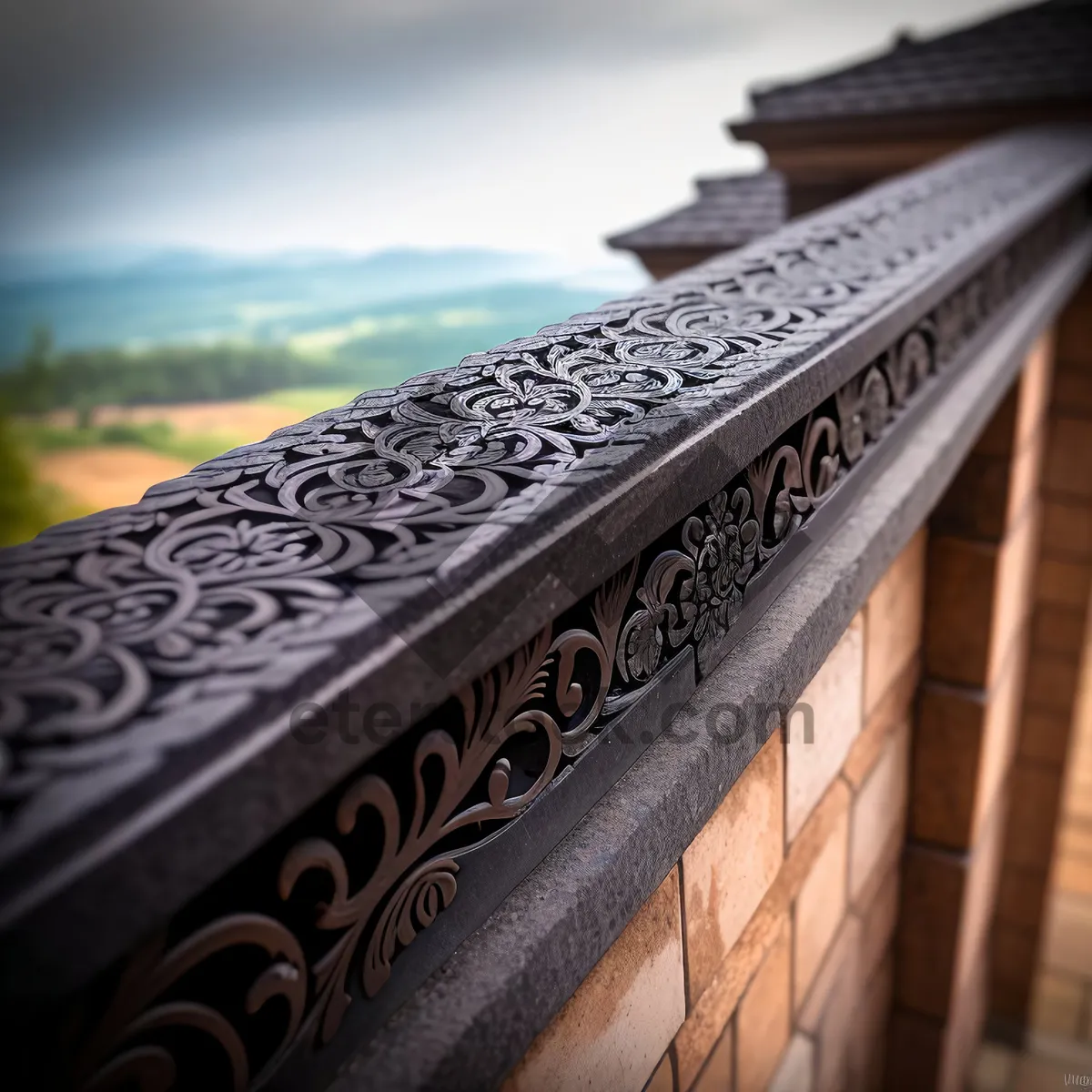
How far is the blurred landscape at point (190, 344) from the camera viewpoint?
5.32 ft

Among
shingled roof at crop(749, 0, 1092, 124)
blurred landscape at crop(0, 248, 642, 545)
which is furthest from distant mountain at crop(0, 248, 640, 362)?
shingled roof at crop(749, 0, 1092, 124)

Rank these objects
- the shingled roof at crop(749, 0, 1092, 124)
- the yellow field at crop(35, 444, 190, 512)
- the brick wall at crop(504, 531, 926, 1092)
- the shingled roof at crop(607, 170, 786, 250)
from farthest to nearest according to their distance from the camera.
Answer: the shingled roof at crop(607, 170, 786, 250) → the shingled roof at crop(749, 0, 1092, 124) → the yellow field at crop(35, 444, 190, 512) → the brick wall at crop(504, 531, 926, 1092)

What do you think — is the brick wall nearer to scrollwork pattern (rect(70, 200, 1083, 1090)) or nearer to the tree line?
scrollwork pattern (rect(70, 200, 1083, 1090))

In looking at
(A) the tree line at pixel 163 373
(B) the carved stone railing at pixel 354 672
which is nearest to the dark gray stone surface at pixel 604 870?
(B) the carved stone railing at pixel 354 672

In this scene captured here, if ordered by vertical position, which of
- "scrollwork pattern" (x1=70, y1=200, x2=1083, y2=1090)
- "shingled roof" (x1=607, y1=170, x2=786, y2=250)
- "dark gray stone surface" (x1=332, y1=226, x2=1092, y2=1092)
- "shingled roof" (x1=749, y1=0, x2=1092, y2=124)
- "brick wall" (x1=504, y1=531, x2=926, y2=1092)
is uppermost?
"shingled roof" (x1=749, y1=0, x2=1092, y2=124)

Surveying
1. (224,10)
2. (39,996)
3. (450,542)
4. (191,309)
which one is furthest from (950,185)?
(224,10)

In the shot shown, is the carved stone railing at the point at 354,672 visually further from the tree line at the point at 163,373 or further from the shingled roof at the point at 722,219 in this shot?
the shingled roof at the point at 722,219

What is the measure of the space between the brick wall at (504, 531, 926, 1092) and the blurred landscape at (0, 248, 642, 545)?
589 millimetres

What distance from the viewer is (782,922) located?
1022 mm

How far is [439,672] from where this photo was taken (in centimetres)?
42

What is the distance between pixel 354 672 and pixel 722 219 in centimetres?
359

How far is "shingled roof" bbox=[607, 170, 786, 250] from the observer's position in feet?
11.1

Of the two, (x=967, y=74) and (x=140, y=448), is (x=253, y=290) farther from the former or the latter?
(x=967, y=74)

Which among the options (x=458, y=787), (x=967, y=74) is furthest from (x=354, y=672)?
(x=967, y=74)
